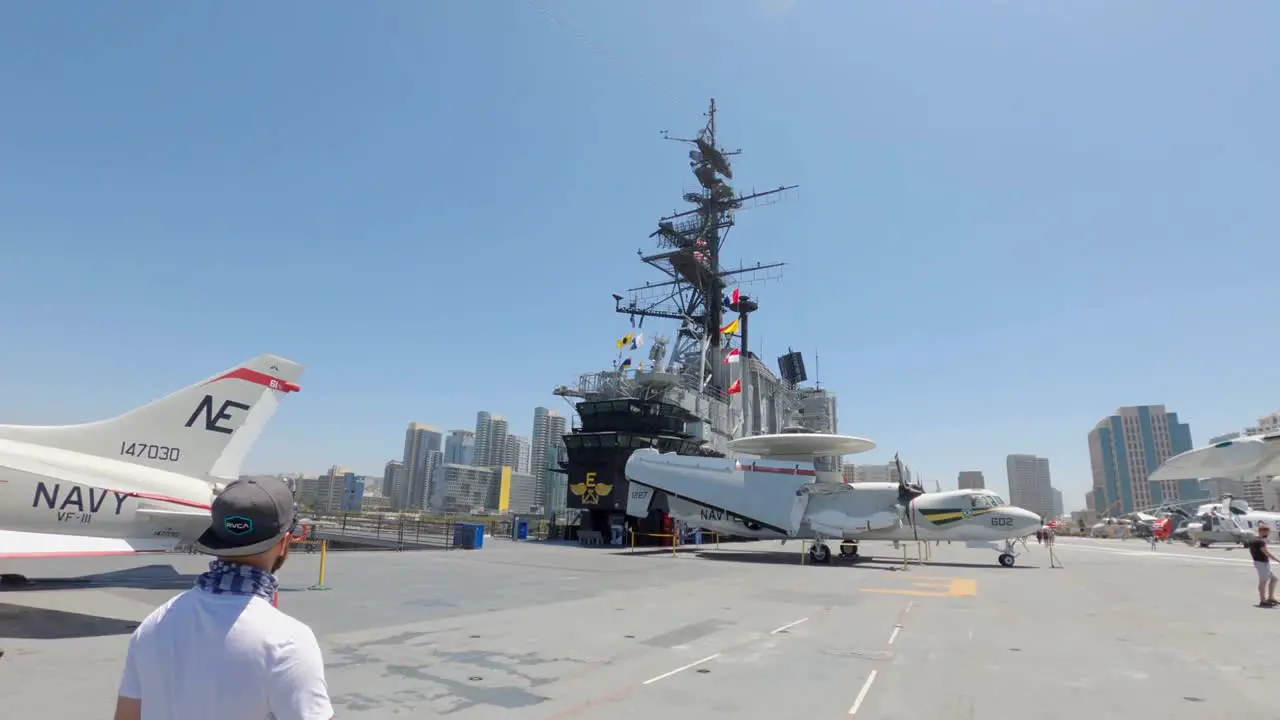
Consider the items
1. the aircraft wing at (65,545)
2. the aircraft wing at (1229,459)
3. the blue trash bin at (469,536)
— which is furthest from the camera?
the blue trash bin at (469,536)

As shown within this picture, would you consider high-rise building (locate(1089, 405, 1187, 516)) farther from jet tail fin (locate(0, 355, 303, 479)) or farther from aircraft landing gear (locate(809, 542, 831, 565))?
jet tail fin (locate(0, 355, 303, 479))

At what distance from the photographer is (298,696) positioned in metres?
1.72

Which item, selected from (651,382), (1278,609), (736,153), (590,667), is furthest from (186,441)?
(736,153)

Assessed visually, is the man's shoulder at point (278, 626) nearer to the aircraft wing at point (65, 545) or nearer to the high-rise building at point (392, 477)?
the aircraft wing at point (65, 545)

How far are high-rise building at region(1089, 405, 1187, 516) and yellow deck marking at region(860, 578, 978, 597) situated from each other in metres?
147

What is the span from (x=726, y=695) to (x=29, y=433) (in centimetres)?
1214

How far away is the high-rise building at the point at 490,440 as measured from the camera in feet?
432

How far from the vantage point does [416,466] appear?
121750 mm

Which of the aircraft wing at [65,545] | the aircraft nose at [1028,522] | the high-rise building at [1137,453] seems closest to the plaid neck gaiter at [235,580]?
the aircraft wing at [65,545]

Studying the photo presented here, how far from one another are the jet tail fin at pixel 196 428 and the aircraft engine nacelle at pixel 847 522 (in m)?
20.2

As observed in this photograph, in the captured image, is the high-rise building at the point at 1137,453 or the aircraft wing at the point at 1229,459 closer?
the aircraft wing at the point at 1229,459

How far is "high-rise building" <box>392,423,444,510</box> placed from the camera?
116625mm

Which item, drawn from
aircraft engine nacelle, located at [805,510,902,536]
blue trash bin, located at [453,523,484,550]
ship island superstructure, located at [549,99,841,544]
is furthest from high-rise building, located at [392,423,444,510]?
aircraft engine nacelle, located at [805,510,902,536]

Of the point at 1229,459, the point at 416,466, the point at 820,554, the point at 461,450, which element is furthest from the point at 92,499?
the point at 461,450
